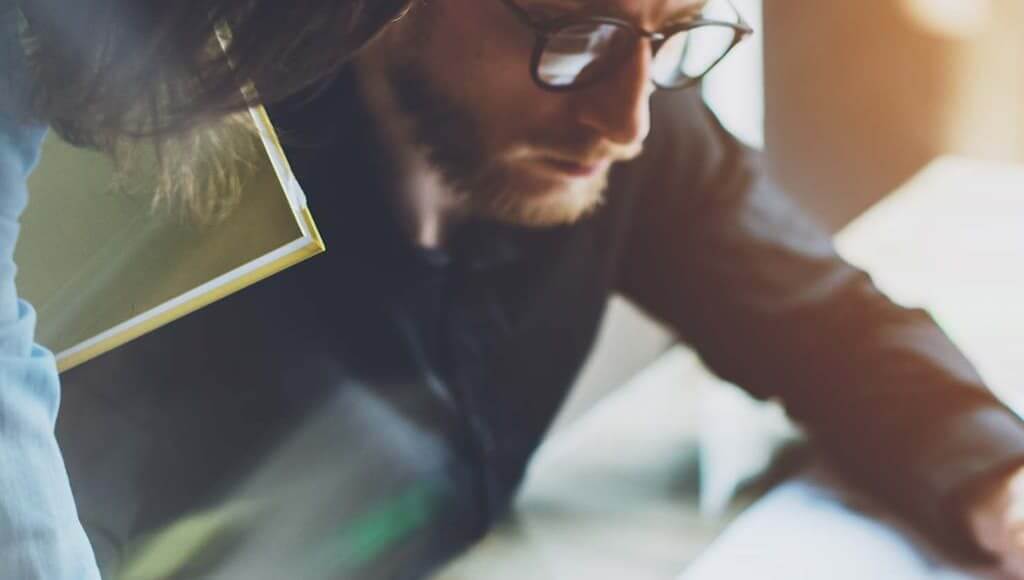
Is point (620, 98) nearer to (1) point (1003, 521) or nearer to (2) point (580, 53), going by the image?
(2) point (580, 53)

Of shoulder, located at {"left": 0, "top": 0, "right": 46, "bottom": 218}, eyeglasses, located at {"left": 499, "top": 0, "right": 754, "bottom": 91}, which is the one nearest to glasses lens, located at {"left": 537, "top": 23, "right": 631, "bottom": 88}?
eyeglasses, located at {"left": 499, "top": 0, "right": 754, "bottom": 91}

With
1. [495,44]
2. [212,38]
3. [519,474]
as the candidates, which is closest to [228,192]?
[212,38]

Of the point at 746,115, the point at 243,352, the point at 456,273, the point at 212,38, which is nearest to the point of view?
the point at 212,38

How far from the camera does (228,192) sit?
0.43 m

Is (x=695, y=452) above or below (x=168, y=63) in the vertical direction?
below

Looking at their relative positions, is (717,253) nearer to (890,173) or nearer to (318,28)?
(890,173)

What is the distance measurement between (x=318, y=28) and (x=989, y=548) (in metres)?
0.66

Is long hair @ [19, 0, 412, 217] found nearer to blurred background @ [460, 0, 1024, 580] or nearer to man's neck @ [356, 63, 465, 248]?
man's neck @ [356, 63, 465, 248]

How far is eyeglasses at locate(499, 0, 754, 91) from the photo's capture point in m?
0.57

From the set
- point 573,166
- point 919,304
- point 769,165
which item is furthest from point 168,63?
point 919,304

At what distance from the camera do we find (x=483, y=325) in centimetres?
74

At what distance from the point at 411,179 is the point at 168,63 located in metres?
0.22

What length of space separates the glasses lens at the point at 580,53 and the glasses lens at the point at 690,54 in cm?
4

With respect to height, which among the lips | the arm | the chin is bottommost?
the arm
